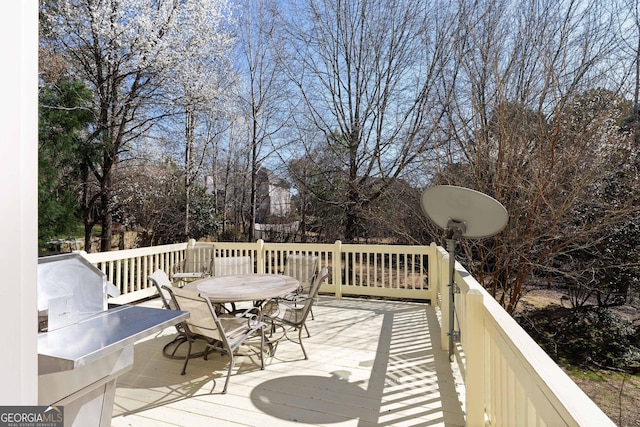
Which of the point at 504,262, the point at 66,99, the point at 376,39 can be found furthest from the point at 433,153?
the point at 66,99

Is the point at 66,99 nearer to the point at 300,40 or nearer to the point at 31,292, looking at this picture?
the point at 300,40

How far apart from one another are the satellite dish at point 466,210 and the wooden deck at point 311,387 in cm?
139

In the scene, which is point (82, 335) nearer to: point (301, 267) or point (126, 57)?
point (301, 267)

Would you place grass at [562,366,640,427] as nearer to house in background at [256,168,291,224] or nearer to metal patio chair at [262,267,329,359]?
metal patio chair at [262,267,329,359]

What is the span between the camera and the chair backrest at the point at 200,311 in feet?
9.45

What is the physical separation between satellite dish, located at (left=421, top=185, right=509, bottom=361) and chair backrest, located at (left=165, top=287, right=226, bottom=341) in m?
2.13

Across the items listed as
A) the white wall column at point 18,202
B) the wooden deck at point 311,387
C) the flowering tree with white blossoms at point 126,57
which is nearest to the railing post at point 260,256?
the wooden deck at point 311,387

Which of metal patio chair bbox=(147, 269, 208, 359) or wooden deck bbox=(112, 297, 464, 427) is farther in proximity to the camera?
metal patio chair bbox=(147, 269, 208, 359)

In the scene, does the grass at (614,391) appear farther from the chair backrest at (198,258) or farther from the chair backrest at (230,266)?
the chair backrest at (198,258)

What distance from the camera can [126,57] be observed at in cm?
757

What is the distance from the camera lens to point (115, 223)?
34.6ft

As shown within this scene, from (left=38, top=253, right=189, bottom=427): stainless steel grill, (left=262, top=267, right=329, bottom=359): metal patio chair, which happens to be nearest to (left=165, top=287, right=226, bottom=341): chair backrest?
(left=262, top=267, right=329, bottom=359): metal patio chair

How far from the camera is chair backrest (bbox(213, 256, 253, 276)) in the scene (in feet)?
17.0

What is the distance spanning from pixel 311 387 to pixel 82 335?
2.04 m
